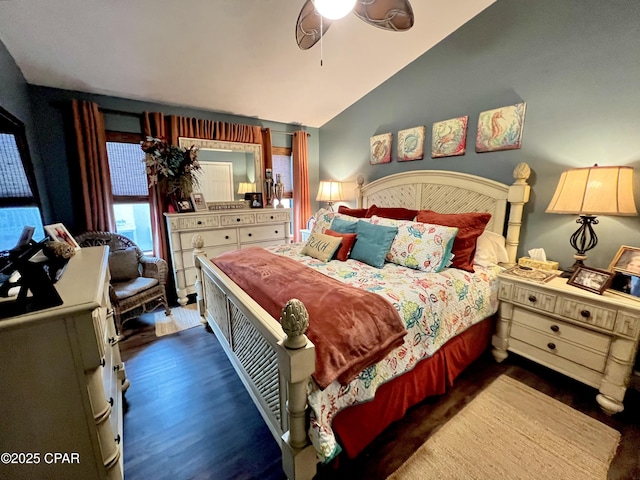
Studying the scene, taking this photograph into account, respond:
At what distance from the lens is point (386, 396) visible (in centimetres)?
141

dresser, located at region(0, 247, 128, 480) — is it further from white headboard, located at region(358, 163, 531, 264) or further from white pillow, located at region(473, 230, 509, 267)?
white headboard, located at region(358, 163, 531, 264)

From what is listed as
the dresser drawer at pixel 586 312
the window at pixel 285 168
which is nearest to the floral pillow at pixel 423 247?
the dresser drawer at pixel 586 312

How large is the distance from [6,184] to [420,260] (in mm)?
2869

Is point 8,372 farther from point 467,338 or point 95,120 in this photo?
point 95,120

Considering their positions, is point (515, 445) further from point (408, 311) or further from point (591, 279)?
point (591, 279)

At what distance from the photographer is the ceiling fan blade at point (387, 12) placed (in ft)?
4.77

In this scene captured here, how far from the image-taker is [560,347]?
69.5 inches

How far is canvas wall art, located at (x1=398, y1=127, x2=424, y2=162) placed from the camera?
2.88 m

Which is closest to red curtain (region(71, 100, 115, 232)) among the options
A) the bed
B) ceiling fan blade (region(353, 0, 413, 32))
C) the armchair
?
the armchair

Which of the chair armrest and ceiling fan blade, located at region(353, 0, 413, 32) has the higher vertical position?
ceiling fan blade, located at region(353, 0, 413, 32)

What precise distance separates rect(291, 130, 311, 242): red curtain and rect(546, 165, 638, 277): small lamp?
3126mm

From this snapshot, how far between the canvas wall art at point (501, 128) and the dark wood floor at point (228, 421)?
1.80 meters

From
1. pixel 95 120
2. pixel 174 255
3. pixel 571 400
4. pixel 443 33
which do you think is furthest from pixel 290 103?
pixel 571 400

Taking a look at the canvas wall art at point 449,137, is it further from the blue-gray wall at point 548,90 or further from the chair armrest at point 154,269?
the chair armrest at point 154,269
